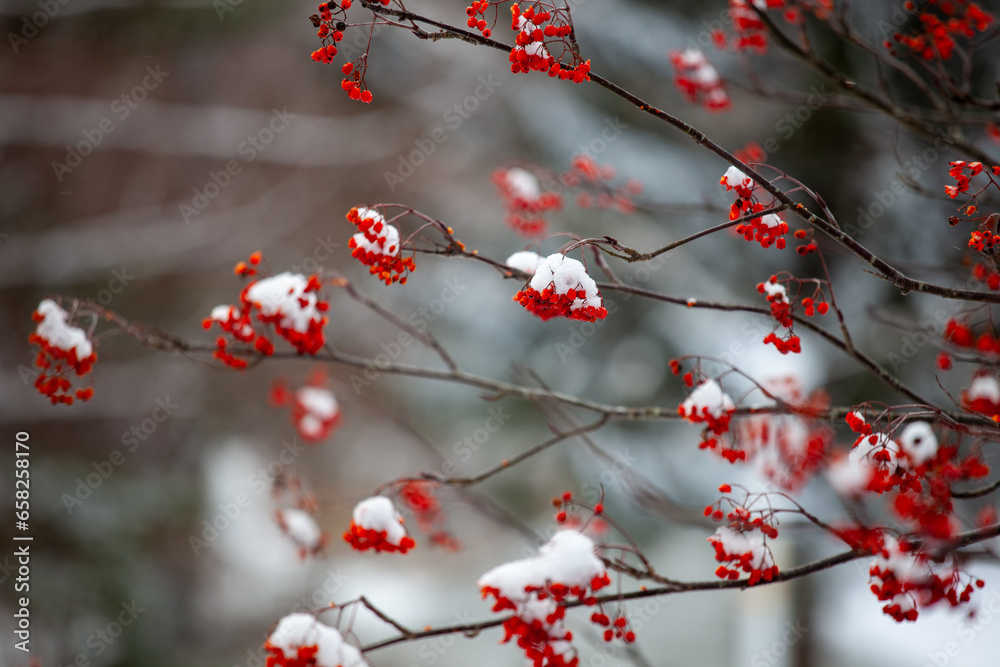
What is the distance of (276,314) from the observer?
150cm

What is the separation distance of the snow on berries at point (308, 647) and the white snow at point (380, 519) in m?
0.21

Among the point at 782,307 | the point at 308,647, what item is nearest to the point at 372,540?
the point at 308,647

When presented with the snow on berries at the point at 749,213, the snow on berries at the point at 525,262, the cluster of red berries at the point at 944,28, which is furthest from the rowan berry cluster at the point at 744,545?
the cluster of red berries at the point at 944,28

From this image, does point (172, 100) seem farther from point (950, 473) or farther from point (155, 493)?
point (950, 473)

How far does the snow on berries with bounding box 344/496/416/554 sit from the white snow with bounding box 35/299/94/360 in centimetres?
78

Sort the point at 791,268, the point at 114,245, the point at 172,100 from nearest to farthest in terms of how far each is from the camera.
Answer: the point at 791,268 < the point at 114,245 < the point at 172,100

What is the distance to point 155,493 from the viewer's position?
4.75 metres

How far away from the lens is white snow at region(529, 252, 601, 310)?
1.16 m

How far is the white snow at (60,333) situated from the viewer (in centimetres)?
148

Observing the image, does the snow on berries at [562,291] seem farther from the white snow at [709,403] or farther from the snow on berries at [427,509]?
the snow on berries at [427,509]

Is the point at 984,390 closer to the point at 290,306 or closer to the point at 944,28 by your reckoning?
the point at 944,28

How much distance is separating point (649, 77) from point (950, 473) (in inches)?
138

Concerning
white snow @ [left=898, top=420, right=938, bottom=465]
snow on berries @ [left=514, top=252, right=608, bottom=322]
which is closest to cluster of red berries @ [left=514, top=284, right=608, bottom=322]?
snow on berries @ [left=514, top=252, right=608, bottom=322]

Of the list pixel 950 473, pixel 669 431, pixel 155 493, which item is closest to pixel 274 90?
pixel 155 493
